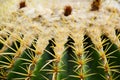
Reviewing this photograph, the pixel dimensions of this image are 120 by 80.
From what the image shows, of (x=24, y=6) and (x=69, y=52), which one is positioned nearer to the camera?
(x=69, y=52)

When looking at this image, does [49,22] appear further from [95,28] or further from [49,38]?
[95,28]

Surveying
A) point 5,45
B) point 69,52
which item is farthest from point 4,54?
point 69,52

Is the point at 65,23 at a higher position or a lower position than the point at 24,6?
→ lower

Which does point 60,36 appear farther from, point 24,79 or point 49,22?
point 24,79

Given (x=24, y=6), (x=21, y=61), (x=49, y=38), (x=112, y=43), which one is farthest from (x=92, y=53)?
(x=24, y=6)

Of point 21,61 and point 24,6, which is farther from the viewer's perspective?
point 24,6

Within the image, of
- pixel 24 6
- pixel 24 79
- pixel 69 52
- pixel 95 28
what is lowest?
pixel 24 79
